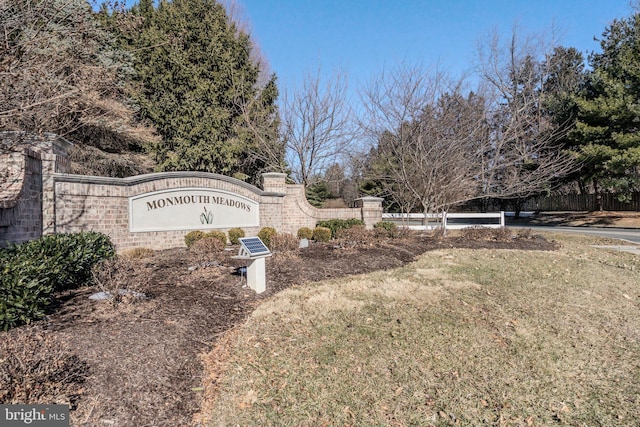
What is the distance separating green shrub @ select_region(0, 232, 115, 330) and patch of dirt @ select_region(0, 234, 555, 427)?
183mm

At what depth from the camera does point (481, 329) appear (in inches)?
171

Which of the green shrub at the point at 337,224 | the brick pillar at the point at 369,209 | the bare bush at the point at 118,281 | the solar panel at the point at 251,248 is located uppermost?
the brick pillar at the point at 369,209

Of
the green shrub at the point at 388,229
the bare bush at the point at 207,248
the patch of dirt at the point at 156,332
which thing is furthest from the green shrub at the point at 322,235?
the patch of dirt at the point at 156,332

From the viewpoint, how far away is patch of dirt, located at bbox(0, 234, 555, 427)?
2617 mm

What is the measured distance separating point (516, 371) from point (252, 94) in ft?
54.9

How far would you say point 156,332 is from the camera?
370cm

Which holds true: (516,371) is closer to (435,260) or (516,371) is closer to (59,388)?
(59,388)

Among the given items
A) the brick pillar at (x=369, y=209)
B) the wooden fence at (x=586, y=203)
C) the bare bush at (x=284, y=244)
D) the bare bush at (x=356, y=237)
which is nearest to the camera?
the bare bush at (x=284, y=244)

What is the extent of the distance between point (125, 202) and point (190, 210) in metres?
1.66

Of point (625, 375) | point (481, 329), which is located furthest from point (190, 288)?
point (625, 375)

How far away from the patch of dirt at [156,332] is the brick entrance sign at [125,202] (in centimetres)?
208

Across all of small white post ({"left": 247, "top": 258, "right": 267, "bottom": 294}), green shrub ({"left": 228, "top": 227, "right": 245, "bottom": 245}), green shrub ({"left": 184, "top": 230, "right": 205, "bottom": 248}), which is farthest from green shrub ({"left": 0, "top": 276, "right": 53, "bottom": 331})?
green shrub ({"left": 228, "top": 227, "right": 245, "bottom": 245})

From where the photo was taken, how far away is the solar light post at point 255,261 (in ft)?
17.6

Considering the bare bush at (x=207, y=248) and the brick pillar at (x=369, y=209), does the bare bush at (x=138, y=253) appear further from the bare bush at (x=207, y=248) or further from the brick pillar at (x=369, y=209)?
the brick pillar at (x=369, y=209)
